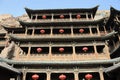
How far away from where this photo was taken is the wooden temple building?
1814 centimetres

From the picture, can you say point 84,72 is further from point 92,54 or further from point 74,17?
point 74,17

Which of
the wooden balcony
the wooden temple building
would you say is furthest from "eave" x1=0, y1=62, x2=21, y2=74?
the wooden balcony

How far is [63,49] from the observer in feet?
70.3

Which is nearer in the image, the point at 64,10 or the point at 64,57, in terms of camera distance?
the point at 64,57

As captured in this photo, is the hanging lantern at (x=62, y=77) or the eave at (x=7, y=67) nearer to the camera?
the eave at (x=7, y=67)

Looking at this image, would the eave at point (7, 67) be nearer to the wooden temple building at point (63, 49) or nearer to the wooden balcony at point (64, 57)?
the wooden temple building at point (63, 49)

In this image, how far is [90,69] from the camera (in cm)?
1838

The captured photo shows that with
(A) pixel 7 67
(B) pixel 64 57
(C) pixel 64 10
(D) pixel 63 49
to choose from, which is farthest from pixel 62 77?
(C) pixel 64 10

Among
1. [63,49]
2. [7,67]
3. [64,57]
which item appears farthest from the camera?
[63,49]

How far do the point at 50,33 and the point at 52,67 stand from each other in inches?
281

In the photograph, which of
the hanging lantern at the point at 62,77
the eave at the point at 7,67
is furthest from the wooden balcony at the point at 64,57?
the eave at the point at 7,67

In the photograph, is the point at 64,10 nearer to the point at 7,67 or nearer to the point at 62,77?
the point at 62,77

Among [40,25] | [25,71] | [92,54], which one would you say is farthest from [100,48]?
[25,71]

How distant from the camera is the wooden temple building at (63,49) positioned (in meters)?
18.1
